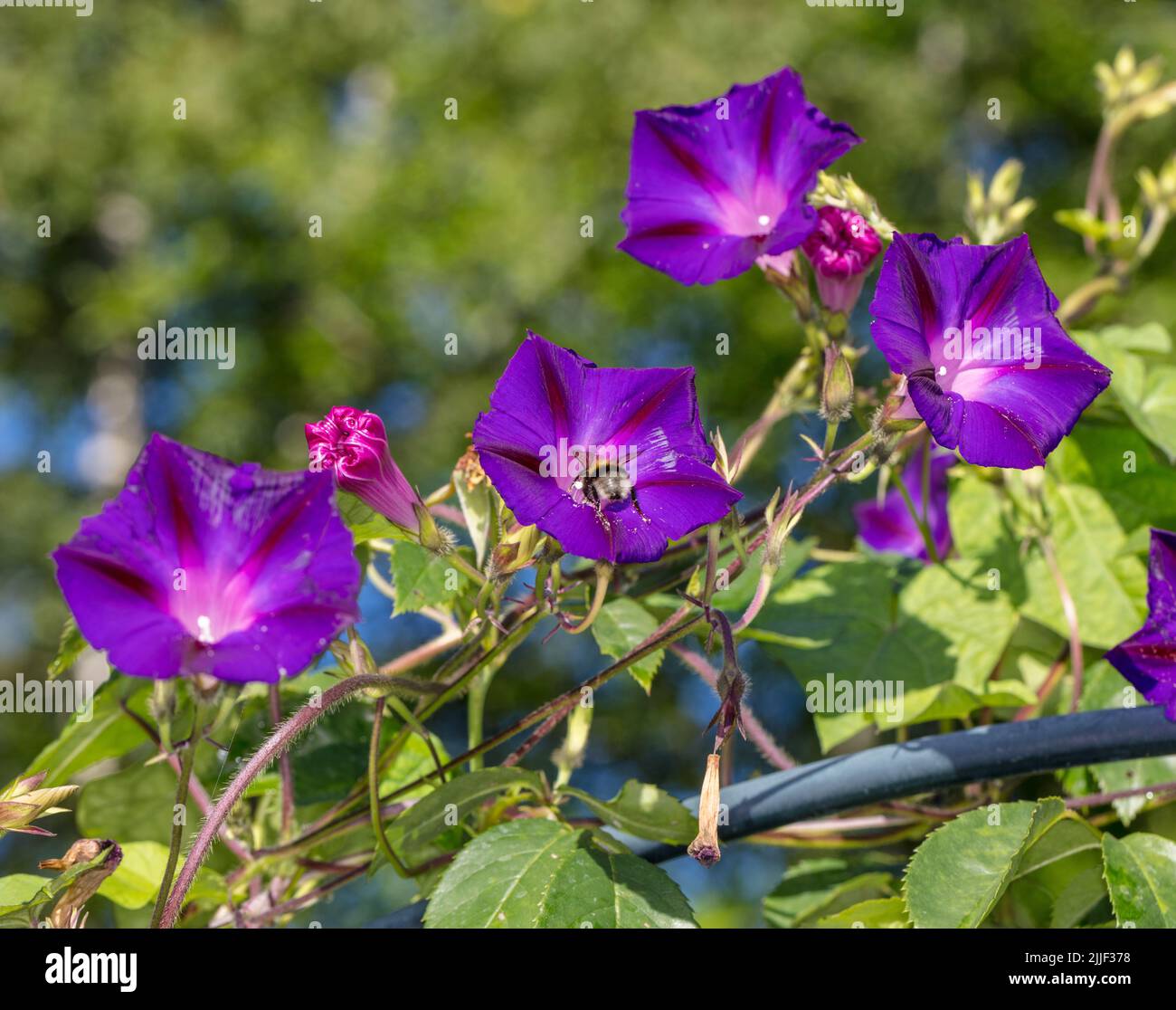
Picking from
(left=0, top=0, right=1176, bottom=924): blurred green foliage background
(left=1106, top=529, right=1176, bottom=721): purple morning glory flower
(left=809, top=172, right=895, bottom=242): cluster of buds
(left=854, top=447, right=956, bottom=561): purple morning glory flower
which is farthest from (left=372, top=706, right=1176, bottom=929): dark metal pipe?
(left=0, top=0, right=1176, bottom=924): blurred green foliage background

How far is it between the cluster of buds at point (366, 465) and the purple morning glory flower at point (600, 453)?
3.2 inches

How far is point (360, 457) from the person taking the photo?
69 centimetres

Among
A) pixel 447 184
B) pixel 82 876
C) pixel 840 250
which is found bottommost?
pixel 82 876

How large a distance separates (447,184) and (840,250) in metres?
4.97

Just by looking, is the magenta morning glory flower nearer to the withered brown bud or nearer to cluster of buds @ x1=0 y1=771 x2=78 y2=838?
the withered brown bud

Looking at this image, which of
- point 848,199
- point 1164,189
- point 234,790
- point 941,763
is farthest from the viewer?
point 1164,189

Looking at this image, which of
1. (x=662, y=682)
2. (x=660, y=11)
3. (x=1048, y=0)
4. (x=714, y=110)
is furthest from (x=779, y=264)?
(x=1048, y=0)

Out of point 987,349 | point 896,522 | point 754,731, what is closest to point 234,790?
point 754,731

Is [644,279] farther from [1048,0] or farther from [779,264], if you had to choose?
[779,264]

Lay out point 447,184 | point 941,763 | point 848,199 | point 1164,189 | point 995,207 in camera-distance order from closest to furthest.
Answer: point 941,763 → point 848,199 → point 995,207 → point 1164,189 → point 447,184

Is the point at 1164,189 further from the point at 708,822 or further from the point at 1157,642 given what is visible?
the point at 708,822

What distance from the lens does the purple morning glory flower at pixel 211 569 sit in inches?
21.8

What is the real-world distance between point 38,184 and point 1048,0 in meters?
5.74

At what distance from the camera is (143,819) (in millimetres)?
975
